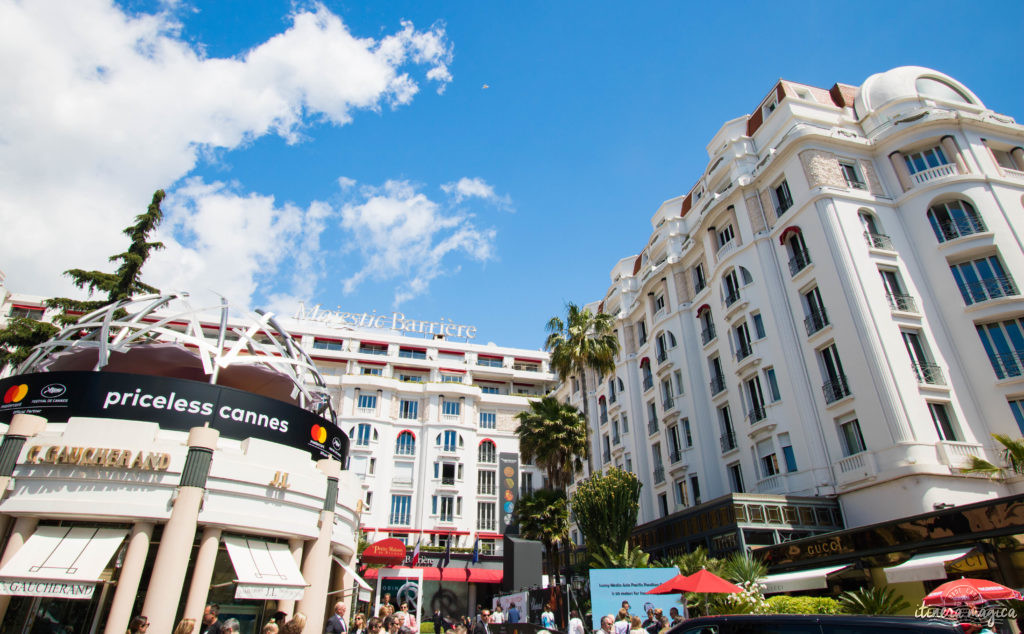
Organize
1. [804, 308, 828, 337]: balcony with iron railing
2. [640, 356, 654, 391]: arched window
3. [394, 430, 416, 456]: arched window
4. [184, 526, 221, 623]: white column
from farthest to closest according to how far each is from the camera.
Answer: [394, 430, 416, 456]: arched window, [640, 356, 654, 391]: arched window, [804, 308, 828, 337]: balcony with iron railing, [184, 526, 221, 623]: white column

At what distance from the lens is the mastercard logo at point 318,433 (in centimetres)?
1747

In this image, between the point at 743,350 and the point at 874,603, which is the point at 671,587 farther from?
the point at 743,350

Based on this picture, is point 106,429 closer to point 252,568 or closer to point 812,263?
point 252,568

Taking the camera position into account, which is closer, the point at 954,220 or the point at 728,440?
the point at 954,220

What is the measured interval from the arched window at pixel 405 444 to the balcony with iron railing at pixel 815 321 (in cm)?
3520

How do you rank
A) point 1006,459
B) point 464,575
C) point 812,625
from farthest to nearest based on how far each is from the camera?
point 464,575 < point 1006,459 < point 812,625

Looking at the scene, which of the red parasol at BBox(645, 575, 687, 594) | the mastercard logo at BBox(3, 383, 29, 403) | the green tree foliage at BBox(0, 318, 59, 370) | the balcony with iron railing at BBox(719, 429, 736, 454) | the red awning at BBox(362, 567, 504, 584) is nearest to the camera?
the red parasol at BBox(645, 575, 687, 594)

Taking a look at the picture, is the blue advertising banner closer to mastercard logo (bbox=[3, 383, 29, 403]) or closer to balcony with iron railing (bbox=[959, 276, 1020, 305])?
mastercard logo (bbox=[3, 383, 29, 403])

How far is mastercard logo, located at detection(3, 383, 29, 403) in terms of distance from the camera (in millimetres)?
14828

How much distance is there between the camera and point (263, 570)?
44.3 feet

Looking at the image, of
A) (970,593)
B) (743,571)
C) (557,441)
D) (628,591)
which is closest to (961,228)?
(743,571)

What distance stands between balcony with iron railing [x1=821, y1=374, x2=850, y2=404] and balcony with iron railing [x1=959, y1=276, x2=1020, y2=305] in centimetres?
617

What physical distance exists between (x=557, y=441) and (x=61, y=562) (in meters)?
22.6

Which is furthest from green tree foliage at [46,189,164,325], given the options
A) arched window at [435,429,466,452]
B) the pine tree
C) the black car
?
the black car
